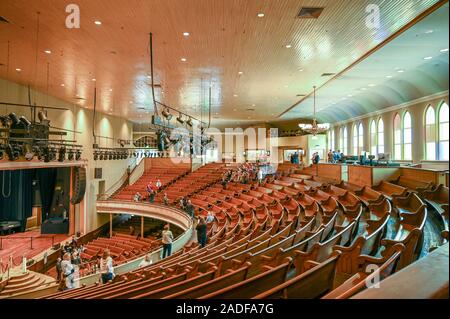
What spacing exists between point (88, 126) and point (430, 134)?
16.7 metres

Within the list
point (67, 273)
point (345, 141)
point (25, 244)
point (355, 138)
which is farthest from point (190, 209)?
point (345, 141)

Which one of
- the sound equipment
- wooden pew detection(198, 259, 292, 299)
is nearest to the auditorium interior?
wooden pew detection(198, 259, 292, 299)

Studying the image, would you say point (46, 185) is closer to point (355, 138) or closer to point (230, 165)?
point (230, 165)

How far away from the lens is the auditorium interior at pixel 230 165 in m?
3.51

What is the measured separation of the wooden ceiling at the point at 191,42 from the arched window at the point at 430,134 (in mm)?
4698

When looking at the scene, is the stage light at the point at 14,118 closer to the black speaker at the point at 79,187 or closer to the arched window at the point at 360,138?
the black speaker at the point at 79,187

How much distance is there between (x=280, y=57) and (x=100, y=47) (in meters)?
4.73

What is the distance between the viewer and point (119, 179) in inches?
921

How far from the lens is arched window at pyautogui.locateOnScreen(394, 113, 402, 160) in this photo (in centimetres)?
1525

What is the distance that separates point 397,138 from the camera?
611 inches

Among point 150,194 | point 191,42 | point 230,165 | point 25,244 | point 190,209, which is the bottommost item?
point 25,244

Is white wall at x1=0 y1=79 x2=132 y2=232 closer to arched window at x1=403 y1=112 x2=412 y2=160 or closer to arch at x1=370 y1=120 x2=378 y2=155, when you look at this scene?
arch at x1=370 y1=120 x2=378 y2=155

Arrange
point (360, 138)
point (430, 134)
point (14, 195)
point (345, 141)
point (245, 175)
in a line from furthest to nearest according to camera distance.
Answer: point (345, 141) < point (360, 138) < point (245, 175) < point (14, 195) < point (430, 134)
